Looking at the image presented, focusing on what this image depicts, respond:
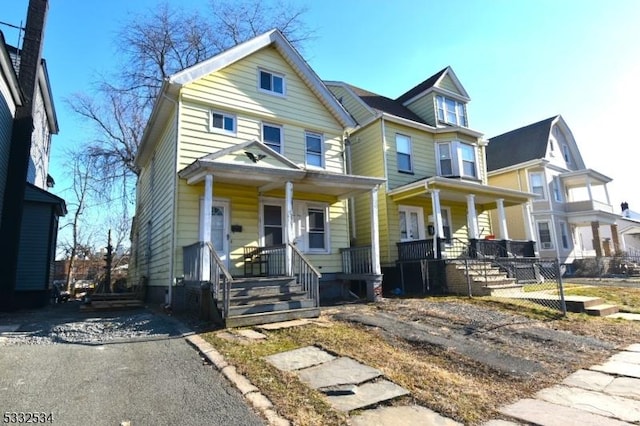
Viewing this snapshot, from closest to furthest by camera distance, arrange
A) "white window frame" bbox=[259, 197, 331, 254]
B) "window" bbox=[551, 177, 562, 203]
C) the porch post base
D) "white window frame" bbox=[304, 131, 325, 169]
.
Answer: the porch post base
"white window frame" bbox=[259, 197, 331, 254]
"white window frame" bbox=[304, 131, 325, 169]
"window" bbox=[551, 177, 562, 203]

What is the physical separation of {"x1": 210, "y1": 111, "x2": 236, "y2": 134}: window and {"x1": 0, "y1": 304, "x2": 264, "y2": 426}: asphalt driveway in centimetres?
626

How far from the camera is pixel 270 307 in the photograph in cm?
755

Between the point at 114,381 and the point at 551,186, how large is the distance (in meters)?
25.5

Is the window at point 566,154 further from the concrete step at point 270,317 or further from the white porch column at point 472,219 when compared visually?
the concrete step at point 270,317

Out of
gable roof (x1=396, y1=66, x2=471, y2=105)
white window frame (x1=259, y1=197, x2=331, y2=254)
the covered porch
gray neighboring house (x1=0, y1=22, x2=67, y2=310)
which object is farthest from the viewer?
gable roof (x1=396, y1=66, x2=471, y2=105)

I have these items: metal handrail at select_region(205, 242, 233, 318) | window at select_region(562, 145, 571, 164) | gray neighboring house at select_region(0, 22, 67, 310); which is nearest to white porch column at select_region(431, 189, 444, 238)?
metal handrail at select_region(205, 242, 233, 318)

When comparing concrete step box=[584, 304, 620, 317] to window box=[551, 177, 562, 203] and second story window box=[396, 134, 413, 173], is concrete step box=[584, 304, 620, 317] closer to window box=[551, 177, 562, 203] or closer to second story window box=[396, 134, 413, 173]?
second story window box=[396, 134, 413, 173]

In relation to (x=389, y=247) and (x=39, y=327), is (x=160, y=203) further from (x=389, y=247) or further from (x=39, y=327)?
(x=389, y=247)

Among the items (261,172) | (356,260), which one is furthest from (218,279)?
(356,260)

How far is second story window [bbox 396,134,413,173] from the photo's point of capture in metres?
15.6

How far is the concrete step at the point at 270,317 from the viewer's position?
6969mm

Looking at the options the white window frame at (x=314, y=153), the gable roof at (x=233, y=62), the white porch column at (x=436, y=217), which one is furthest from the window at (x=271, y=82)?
the white porch column at (x=436, y=217)

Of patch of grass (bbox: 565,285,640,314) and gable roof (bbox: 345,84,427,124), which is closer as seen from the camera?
patch of grass (bbox: 565,285,640,314)

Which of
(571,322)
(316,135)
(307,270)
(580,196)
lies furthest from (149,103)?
(580,196)
